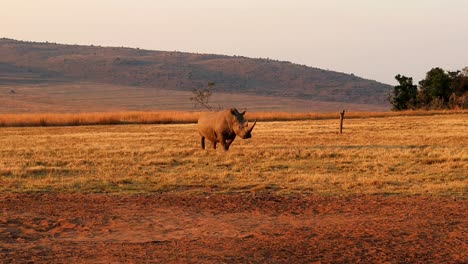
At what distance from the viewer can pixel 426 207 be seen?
13055 millimetres

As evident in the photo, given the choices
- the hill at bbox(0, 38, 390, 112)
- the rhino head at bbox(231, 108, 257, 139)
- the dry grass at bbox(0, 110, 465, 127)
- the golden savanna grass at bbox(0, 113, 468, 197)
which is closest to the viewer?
the golden savanna grass at bbox(0, 113, 468, 197)

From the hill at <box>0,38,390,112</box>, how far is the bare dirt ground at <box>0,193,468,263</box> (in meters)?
92.8

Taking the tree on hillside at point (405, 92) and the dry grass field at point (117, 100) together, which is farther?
the dry grass field at point (117, 100)

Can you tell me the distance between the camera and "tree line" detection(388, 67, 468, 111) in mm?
63062

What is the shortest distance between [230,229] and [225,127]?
1403 centimetres

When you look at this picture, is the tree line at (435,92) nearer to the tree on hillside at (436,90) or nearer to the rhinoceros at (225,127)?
the tree on hillside at (436,90)

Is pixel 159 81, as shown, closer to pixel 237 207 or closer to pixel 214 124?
pixel 214 124

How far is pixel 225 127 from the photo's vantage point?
25.1m

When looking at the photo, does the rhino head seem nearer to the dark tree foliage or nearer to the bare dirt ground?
the bare dirt ground

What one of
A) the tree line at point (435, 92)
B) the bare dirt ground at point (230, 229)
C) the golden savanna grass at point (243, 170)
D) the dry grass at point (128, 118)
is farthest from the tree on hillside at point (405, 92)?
the bare dirt ground at point (230, 229)

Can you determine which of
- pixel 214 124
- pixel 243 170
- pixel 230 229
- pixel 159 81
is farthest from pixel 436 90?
pixel 159 81

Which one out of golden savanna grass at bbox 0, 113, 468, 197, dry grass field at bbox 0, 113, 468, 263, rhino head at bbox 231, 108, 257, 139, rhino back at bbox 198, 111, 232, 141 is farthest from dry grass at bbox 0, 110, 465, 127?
rhino head at bbox 231, 108, 257, 139

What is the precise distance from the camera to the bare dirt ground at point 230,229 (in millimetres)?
9398

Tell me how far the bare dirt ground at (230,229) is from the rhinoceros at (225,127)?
9649mm
